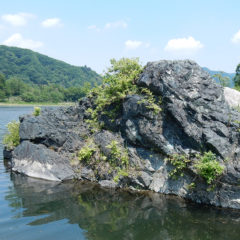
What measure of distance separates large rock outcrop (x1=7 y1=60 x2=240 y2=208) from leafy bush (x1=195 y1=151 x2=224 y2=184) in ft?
0.99

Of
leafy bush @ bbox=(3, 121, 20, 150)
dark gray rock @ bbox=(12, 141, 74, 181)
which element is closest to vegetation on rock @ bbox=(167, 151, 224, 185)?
dark gray rock @ bbox=(12, 141, 74, 181)

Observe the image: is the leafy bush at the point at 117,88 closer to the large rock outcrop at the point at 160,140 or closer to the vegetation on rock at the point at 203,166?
the large rock outcrop at the point at 160,140

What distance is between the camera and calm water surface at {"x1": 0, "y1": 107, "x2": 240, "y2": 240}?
314 inches

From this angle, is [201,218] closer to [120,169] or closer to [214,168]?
[214,168]

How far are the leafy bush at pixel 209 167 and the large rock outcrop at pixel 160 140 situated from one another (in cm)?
30

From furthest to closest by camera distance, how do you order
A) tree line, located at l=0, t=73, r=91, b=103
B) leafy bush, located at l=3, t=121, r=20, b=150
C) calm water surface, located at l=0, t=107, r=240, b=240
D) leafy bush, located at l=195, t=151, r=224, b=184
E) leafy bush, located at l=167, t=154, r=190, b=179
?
tree line, located at l=0, t=73, r=91, b=103
leafy bush, located at l=3, t=121, r=20, b=150
leafy bush, located at l=167, t=154, r=190, b=179
leafy bush, located at l=195, t=151, r=224, b=184
calm water surface, located at l=0, t=107, r=240, b=240

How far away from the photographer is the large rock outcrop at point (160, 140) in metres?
10.6

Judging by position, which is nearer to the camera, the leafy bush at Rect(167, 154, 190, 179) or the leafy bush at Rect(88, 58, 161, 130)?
the leafy bush at Rect(167, 154, 190, 179)

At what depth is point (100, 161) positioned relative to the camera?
1303 centimetres

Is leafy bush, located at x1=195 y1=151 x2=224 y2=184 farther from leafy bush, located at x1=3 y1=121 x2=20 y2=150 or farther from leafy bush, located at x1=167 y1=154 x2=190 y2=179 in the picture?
leafy bush, located at x1=3 y1=121 x2=20 y2=150

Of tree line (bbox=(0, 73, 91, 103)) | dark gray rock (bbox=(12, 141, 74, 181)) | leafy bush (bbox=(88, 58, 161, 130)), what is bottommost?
dark gray rock (bbox=(12, 141, 74, 181))

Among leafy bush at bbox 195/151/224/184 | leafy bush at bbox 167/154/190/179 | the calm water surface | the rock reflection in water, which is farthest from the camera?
leafy bush at bbox 167/154/190/179

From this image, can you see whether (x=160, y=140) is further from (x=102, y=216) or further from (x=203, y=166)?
(x=102, y=216)

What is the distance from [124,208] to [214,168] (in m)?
3.83
